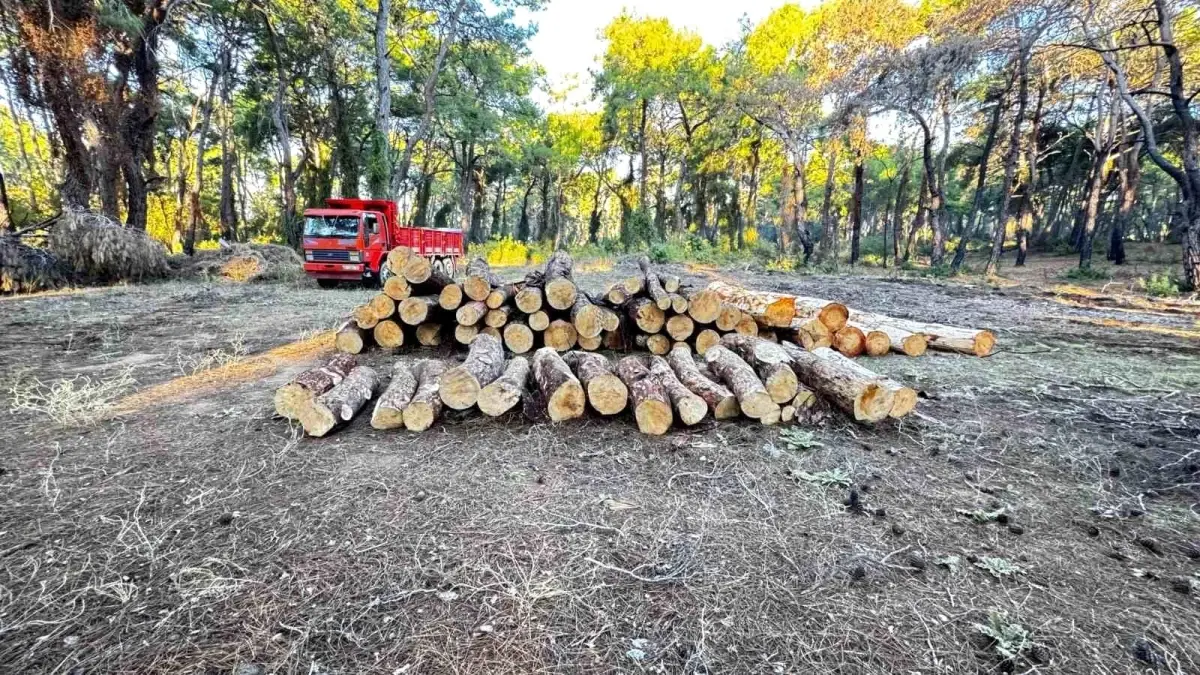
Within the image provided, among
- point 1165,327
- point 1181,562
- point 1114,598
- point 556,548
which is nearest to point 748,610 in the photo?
point 556,548

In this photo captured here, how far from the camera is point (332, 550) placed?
2.14 metres

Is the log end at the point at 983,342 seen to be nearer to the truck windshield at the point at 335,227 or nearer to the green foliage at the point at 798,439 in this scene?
the green foliage at the point at 798,439

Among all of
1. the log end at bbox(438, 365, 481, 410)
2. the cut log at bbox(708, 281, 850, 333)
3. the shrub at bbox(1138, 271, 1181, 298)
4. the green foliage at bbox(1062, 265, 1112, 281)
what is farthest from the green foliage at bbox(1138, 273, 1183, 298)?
the log end at bbox(438, 365, 481, 410)

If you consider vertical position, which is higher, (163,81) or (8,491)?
(163,81)

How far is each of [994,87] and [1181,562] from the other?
2296cm

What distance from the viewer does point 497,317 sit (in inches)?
195

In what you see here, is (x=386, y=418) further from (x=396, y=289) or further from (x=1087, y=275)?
(x=1087, y=275)

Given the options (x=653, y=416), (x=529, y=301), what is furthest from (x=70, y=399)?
(x=653, y=416)

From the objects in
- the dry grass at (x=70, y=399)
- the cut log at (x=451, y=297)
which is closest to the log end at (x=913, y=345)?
the cut log at (x=451, y=297)

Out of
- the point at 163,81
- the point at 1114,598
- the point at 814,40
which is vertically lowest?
the point at 1114,598

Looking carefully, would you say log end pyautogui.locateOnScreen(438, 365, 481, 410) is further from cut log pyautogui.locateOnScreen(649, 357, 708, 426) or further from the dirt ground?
cut log pyautogui.locateOnScreen(649, 357, 708, 426)

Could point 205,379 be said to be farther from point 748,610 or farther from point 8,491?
point 748,610

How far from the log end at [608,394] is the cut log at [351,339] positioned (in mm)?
3081

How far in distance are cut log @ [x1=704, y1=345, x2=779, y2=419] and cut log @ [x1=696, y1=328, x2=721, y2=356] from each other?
576mm
